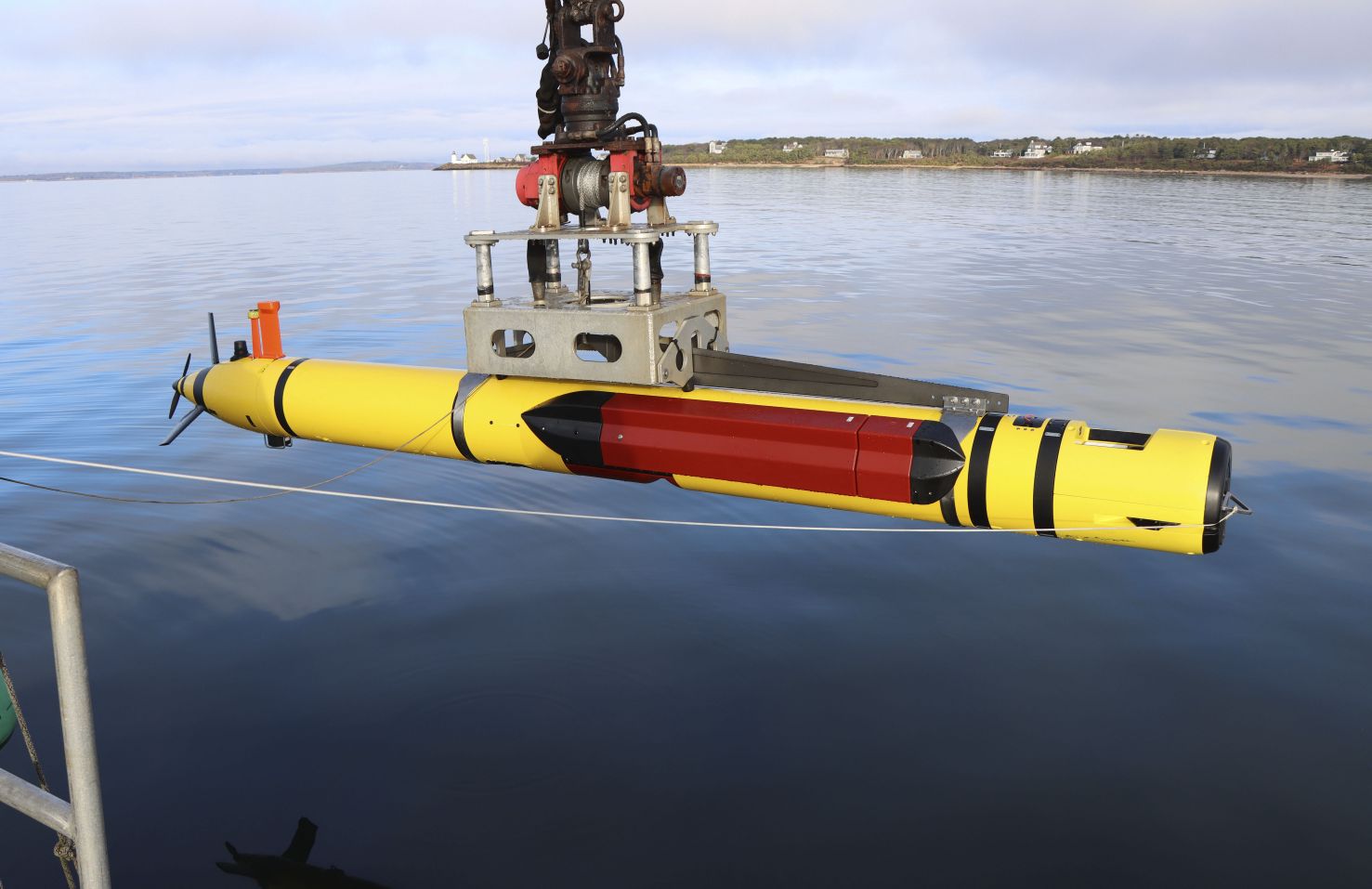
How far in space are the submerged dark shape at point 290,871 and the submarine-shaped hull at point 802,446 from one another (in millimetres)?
3421

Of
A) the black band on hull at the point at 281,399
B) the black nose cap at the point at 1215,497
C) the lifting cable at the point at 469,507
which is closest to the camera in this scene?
the black nose cap at the point at 1215,497

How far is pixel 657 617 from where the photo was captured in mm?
6973

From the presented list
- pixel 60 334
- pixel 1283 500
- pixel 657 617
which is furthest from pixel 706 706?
pixel 60 334

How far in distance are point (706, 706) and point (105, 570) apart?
16.8 ft

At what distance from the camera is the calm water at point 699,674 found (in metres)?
4.71

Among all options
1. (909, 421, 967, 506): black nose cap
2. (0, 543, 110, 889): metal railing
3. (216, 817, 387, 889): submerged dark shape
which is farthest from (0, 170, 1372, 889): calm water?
(0, 543, 110, 889): metal railing

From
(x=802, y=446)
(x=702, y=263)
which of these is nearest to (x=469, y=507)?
(x=802, y=446)

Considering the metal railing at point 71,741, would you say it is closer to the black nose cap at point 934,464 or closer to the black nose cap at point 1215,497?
the black nose cap at point 934,464

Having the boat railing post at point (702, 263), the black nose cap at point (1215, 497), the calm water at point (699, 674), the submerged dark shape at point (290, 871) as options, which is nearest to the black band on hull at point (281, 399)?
the calm water at point (699, 674)

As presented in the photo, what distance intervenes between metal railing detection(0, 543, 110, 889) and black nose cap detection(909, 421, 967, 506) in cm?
477

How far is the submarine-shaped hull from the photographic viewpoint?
5.82 m

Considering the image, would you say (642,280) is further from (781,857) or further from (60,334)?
(60,334)

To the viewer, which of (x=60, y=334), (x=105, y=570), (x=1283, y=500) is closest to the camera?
(x=105, y=570)

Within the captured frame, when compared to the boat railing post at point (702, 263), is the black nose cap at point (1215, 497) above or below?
below
